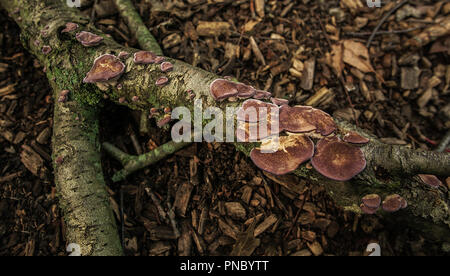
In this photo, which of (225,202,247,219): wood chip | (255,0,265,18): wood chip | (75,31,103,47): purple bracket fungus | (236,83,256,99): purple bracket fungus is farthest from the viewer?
(255,0,265,18): wood chip

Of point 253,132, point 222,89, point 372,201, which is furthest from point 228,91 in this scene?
point 372,201

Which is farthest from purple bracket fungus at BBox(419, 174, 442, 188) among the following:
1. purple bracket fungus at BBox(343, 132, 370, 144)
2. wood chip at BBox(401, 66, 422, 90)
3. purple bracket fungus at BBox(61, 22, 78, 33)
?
purple bracket fungus at BBox(61, 22, 78, 33)

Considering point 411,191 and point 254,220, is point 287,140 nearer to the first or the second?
point 411,191

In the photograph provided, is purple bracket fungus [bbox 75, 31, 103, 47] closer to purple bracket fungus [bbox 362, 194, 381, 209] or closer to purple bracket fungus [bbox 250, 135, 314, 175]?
purple bracket fungus [bbox 250, 135, 314, 175]

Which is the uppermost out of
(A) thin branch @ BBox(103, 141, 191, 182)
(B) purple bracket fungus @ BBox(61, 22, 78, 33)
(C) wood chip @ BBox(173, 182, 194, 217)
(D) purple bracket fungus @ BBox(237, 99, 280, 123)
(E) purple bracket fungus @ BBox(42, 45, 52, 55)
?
(B) purple bracket fungus @ BBox(61, 22, 78, 33)

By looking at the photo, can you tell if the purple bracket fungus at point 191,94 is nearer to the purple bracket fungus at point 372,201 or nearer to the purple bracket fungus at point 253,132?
the purple bracket fungus at point 253,132

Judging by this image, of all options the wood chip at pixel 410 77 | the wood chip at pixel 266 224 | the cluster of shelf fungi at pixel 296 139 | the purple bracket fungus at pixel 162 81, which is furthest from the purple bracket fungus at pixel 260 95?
the wood chip at pixel 410 77

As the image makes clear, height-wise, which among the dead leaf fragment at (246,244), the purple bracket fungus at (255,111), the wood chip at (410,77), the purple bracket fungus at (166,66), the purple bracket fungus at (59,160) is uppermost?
the purple bracket fungus at (166,66)
